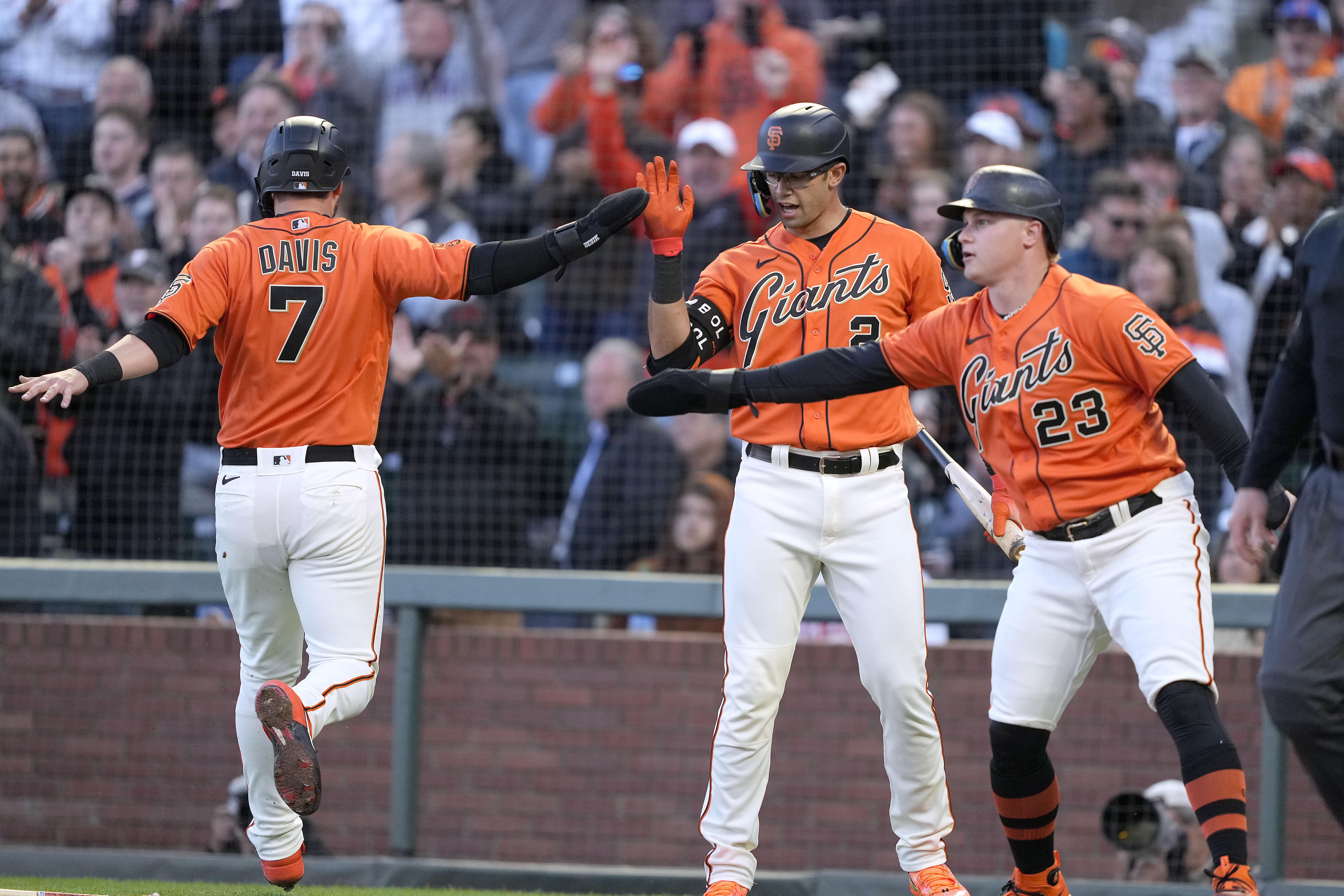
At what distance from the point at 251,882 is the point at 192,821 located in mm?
900

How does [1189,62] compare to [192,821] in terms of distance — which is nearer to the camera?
[192,821]

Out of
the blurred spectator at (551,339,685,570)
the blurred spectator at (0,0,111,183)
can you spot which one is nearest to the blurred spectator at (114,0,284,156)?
the blurred spectator at (0,0,111,183)

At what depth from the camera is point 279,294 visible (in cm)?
438

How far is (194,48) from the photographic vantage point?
8.64 meters

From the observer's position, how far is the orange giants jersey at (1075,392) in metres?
3.72

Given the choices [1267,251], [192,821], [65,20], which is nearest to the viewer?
[192,821]

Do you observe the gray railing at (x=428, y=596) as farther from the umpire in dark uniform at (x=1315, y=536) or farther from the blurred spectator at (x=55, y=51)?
the blurred spectator at (x=55, y=51)

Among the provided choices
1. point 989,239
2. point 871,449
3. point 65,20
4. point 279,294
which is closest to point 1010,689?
point 871,449

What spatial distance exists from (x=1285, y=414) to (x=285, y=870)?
3.08 m

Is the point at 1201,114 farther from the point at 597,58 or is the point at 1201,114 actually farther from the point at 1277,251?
the point at 597,58

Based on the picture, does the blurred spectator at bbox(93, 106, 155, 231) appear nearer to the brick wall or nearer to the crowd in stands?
the crowd in stands

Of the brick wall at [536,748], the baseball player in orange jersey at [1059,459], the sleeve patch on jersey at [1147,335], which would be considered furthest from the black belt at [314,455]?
the brick wall at [536,748]

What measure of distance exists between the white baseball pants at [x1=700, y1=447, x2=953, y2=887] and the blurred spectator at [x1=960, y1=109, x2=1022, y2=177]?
146 inches

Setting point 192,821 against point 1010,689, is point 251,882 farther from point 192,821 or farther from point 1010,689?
point 1010,689
